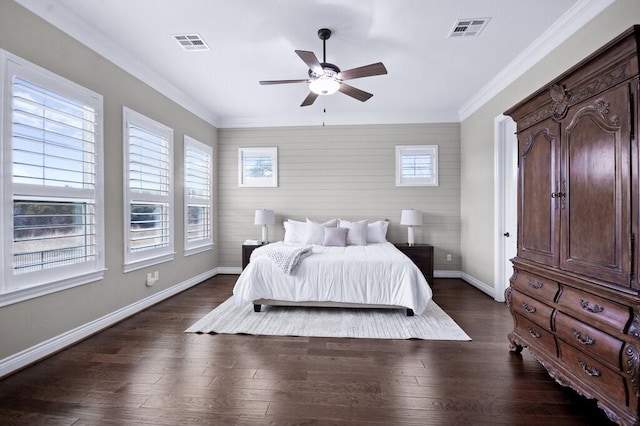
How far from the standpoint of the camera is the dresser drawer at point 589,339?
151cm

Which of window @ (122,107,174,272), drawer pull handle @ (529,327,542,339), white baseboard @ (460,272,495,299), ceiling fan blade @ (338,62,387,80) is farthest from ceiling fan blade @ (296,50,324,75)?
white baseboard @ (460,272,495,299)

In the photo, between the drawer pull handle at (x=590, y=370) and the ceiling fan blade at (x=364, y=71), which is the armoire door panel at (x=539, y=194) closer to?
the drawer pull handle at (x=590, y=370)

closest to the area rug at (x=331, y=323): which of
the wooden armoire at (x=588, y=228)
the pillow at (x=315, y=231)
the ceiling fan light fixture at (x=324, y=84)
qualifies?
the wooden armoire at (x=588, y=228)

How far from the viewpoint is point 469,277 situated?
4875 millimetres

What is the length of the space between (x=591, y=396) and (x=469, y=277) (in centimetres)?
336

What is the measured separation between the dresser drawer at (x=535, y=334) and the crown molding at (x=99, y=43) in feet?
14.8

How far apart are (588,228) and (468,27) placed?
2.14 m

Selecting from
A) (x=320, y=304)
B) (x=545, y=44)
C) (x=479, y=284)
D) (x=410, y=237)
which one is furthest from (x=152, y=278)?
(x=545, y=44)

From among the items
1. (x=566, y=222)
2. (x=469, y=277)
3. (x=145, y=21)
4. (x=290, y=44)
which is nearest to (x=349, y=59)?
(x=290, y=44)

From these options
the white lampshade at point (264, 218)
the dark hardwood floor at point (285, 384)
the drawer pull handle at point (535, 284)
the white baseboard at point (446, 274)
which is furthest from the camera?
the white baseboard at point (446, 274)

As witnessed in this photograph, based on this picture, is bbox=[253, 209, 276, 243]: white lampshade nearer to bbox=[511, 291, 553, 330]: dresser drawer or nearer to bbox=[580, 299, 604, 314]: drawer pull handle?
bbox=[511, 291, 553, 330]: dresser drawer

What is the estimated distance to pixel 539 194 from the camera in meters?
2.15

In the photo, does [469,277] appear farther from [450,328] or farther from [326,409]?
[326,409]

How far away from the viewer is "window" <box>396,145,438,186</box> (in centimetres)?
534
